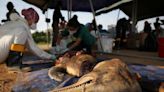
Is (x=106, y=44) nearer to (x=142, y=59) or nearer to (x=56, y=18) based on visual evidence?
(x=142, y=59)

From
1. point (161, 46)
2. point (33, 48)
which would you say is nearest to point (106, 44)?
point (161, 46)

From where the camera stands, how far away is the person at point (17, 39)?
529 cm

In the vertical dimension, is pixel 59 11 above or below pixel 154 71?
above

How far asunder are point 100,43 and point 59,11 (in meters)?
3.20

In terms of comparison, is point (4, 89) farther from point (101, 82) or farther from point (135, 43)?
point (135, 43)

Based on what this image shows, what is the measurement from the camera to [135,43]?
1200 cm

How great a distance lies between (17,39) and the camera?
5285 millimetres

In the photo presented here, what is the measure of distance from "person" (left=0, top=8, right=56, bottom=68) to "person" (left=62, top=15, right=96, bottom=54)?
0.84 metres

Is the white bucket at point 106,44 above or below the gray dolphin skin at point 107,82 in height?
below

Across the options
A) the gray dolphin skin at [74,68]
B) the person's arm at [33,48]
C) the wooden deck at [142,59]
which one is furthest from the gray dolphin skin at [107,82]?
the wooden deck at [142,59]

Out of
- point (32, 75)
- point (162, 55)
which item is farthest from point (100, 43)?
point (32, 75)

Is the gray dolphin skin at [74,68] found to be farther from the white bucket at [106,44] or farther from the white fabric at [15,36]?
the white bucket at [106,44]

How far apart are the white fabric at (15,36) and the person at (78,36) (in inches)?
38.0

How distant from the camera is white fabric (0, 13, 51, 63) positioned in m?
5.27
